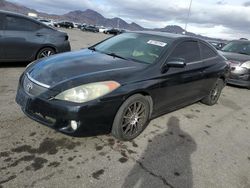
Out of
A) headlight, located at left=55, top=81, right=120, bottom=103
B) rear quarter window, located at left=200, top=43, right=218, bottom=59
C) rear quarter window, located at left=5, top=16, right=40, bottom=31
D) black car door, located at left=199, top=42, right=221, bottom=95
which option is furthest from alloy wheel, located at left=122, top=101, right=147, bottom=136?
rear quarter window, located at left=5, top=16, right=40, bottom=31

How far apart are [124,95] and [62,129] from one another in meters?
0.90

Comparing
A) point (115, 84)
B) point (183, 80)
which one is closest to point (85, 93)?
point (115, 84)

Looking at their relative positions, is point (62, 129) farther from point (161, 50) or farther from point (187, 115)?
point (187, 115)

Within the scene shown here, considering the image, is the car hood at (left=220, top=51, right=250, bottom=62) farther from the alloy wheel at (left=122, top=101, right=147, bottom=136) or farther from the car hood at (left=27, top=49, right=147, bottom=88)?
the alloy wheel at (left=122, top=101, right=147, bottom=136)

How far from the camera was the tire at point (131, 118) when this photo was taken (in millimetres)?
3606

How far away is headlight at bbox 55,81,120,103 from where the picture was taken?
3258 millimetres

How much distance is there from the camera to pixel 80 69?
12.2ft

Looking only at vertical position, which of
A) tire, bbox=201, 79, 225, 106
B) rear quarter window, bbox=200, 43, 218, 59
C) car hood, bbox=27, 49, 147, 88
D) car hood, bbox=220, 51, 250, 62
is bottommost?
tire, bbox=201, 79, 225, 106

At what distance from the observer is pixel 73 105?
3.21 m

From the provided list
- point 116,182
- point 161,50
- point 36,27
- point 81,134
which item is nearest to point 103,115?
point 81,134

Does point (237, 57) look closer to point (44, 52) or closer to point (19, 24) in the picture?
point (44, 52)

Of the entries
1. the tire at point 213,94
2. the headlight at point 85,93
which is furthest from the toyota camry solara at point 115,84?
the tire at point 213,94

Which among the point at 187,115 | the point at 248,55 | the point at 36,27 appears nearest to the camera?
the point at 187,115

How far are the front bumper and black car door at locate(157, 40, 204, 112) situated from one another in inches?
42.6
